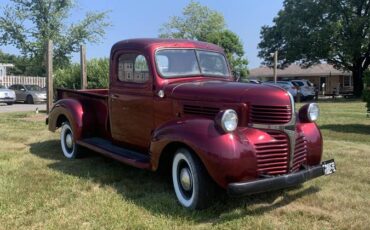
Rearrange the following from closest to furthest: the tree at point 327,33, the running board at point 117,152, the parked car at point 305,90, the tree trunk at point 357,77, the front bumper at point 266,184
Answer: the front bumper at point 266,184, the running board at point 117,152, the parked car at point 305,90, the tree at point 327,33, the tree trunk at point 357,77

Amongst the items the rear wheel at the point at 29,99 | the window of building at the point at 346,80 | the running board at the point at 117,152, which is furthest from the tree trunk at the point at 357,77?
the running board at the point at 117,152

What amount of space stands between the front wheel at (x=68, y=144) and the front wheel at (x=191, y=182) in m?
3.23

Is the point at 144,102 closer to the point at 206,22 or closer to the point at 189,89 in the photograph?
the point at 189,89

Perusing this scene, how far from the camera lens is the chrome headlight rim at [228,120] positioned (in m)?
5.08

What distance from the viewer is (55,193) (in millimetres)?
6180

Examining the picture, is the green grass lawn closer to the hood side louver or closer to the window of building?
the hood side louver

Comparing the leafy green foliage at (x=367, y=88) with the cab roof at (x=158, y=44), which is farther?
the leafy green foliage at (x=367, y=88)

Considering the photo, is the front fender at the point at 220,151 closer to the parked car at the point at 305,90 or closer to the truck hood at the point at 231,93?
the truck hood at the point at 231,93

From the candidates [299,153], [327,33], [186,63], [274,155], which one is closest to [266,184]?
[274,155]

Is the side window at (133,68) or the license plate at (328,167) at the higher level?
the side window at (133,68)

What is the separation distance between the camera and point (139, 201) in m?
5.84

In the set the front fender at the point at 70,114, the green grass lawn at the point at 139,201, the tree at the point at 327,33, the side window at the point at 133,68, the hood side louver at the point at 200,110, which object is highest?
the tree at the point at 327,33

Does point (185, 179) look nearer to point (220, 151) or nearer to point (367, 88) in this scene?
point (220, 151)

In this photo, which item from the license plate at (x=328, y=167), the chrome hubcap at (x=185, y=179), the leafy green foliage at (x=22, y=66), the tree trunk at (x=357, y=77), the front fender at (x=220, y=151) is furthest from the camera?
the leafy green foliage at (x=22, y=66)
